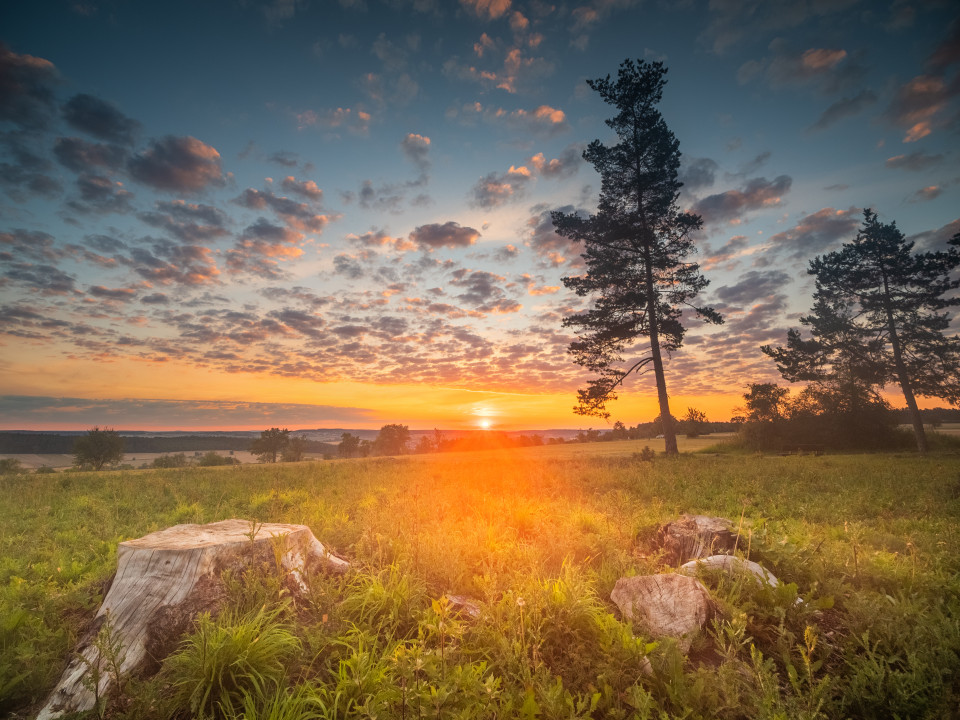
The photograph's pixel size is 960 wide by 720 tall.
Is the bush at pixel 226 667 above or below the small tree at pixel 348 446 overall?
below

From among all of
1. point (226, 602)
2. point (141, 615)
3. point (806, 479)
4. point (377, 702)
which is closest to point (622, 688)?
point (377, 702)

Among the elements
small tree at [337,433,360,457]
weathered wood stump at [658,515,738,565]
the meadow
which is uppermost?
small tree at [337,433,360,457]

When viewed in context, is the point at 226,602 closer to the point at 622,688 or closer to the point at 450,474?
the point at 622,688

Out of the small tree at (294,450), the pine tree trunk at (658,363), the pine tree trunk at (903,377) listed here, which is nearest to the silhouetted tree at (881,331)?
the pine tree trunk at (903,377)

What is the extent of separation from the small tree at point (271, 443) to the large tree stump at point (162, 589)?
79.4 m

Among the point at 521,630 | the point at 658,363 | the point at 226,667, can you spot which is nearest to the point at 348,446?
the point at 658,363

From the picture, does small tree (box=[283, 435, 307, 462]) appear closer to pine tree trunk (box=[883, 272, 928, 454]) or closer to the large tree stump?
the large tree stump

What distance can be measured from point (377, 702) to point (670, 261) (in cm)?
2392

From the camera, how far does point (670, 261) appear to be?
888 inches

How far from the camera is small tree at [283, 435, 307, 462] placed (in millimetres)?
71056

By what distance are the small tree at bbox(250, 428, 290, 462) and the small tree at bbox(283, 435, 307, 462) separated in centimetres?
118

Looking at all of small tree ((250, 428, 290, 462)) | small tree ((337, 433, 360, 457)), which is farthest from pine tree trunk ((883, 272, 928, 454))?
small tree ((250, 428, 290, 462))

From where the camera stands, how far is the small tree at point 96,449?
5072 cm

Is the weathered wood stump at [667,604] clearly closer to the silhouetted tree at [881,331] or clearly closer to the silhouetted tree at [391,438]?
the silhouetted tree at [881,331]
